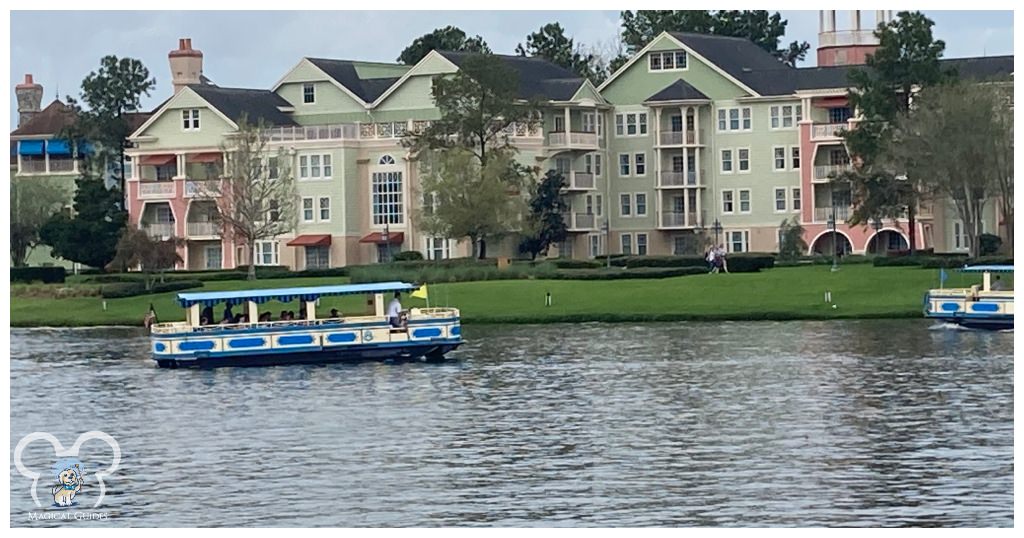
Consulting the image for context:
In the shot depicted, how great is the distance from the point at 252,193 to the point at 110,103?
22830 millimetres

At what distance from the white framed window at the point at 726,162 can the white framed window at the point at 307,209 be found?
68.6ft

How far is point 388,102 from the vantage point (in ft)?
376

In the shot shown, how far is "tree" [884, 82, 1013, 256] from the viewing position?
88812mm

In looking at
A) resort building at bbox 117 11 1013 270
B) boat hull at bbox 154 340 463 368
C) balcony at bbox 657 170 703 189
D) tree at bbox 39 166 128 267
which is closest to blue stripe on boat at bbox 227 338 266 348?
boat hull at bbox 154 340 463 368

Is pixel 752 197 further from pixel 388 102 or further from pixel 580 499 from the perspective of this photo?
pixel 580 499

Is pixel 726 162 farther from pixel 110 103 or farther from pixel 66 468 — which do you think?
pixel 66 468

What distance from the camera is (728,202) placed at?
116250 millimetres

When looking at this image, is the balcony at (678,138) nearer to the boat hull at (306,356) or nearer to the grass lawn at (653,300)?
the grass lawn at (653,300)

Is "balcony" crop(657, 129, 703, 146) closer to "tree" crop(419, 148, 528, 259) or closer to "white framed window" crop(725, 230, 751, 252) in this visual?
"white framed window" crop(725, 230, 751, 252)

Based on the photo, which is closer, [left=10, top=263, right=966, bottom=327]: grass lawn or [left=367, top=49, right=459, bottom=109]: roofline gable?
[left=10, top=263, right=966, bottom=327]: grass lawn

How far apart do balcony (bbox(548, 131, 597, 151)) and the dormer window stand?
5107mm

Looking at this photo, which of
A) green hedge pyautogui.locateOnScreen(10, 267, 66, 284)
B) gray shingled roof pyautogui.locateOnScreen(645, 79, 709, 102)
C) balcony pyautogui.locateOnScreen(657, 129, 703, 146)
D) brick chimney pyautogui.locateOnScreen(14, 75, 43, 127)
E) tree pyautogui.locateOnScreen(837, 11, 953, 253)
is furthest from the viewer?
brick chimney pyautogui.locateOnScreen(14, 75, 43, 127)

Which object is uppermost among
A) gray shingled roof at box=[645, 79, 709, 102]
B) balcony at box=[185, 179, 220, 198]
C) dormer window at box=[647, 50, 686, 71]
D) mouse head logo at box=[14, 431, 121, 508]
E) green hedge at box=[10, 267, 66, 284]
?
dormer window at box=[647, 50, 686, 71]

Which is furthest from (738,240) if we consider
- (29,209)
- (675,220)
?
(29,209)
